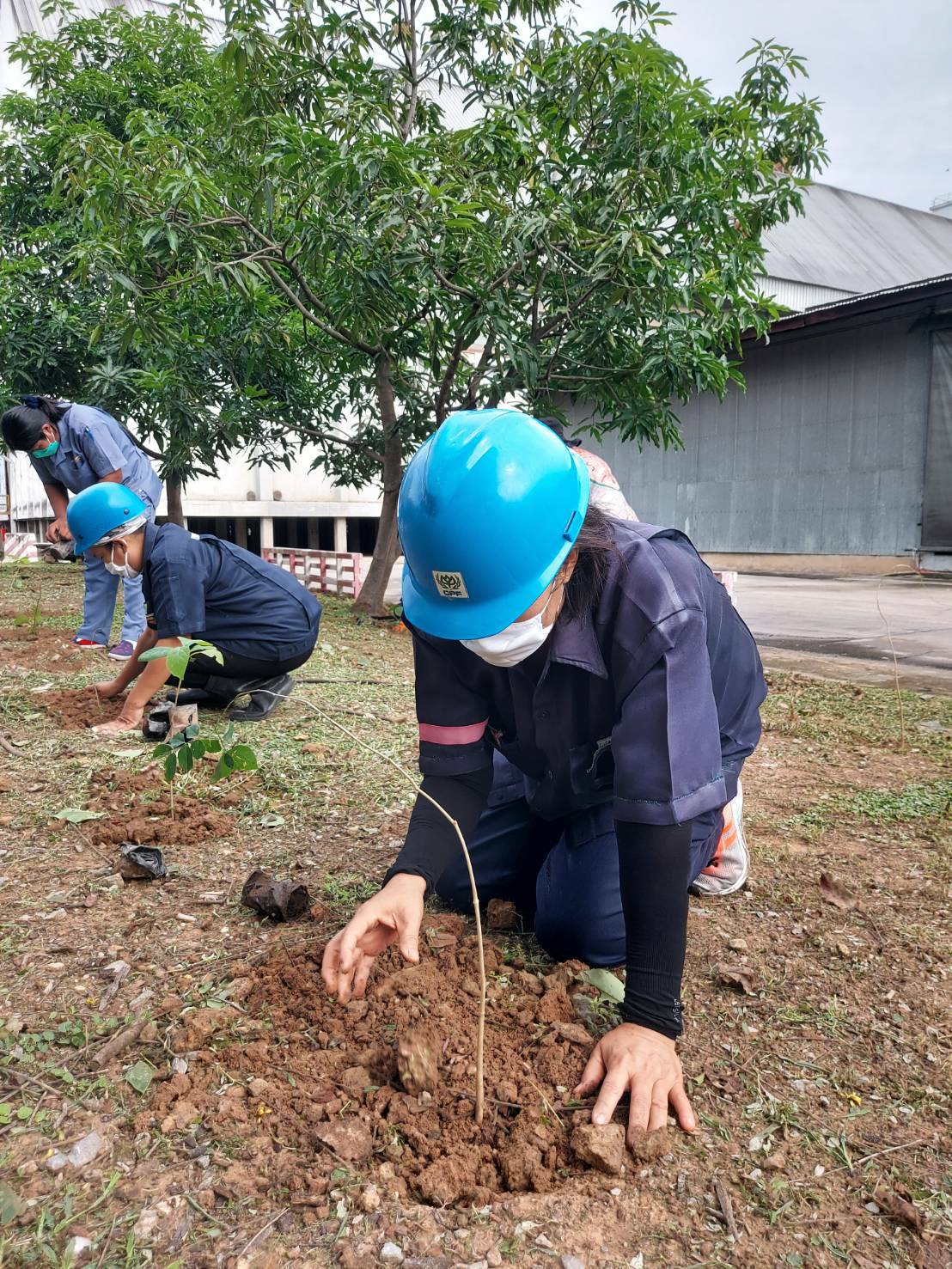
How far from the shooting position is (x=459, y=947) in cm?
194

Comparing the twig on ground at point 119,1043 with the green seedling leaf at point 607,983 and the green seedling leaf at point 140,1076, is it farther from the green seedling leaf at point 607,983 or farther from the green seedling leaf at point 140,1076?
the green seedling leaf at point 607,983

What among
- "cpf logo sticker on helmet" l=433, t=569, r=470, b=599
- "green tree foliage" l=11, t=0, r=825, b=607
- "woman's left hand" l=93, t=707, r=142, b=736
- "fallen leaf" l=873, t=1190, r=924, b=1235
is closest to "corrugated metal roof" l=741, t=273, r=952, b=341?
"green tree foliage" l=11, t=0, r=825, b=607

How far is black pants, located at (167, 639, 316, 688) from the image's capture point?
3.92 m

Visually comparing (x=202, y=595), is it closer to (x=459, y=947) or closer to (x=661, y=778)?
(x=459, y=947)

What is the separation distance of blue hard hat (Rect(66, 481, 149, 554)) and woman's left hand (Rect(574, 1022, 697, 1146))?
2.76 meters

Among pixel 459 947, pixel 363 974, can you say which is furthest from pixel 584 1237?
pixel 459 947

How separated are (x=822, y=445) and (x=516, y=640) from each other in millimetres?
14015

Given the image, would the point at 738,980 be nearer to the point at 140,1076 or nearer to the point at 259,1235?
the point at 259,1235

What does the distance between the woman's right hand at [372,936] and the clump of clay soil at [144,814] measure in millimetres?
1083

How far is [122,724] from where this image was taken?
3631 mm

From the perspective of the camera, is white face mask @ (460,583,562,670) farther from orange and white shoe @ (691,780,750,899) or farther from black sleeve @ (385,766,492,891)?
orange and white shoe @ (691,780,750,899)

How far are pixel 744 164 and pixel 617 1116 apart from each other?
6174 mm

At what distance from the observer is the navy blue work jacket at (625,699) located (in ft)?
4.82

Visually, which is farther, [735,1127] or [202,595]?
[202,595]
